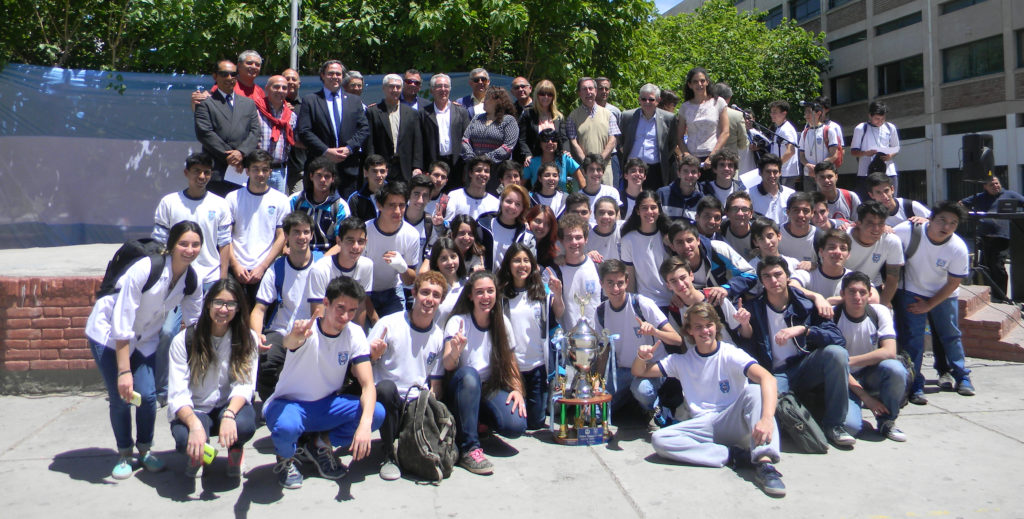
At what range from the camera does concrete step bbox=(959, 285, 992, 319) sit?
760 centimetres

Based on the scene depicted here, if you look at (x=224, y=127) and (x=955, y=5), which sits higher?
(x=955, y=5)

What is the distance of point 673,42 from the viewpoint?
116 feet

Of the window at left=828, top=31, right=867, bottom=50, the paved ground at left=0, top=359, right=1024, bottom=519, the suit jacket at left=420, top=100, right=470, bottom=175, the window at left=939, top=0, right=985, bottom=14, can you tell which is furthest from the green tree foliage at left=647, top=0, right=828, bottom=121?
the paved ground at left=0, top=359, right=1024, bottom=519

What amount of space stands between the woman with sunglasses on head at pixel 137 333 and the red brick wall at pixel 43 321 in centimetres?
196

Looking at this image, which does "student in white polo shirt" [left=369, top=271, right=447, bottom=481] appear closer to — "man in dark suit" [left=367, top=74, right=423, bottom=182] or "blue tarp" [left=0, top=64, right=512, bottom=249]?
"man in dark suit" [left=367, top=74, right=423, bottom=182]

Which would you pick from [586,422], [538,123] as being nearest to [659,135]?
[538,123]

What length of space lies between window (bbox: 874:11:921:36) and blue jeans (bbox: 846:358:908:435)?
29.3 metres

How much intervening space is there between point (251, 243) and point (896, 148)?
791 cm

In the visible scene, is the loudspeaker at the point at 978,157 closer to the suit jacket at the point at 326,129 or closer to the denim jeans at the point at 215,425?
the suit jacket at the point at 326,129

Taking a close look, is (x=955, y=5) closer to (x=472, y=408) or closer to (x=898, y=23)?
(x=898, y=23)

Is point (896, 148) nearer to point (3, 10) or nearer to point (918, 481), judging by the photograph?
point (918, 481)

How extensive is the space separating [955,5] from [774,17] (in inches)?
520

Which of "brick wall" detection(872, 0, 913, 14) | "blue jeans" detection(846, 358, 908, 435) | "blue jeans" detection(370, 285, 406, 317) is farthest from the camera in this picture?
"brick wall" detection(872, 0, 913, 14)

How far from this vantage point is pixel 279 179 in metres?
7.37
